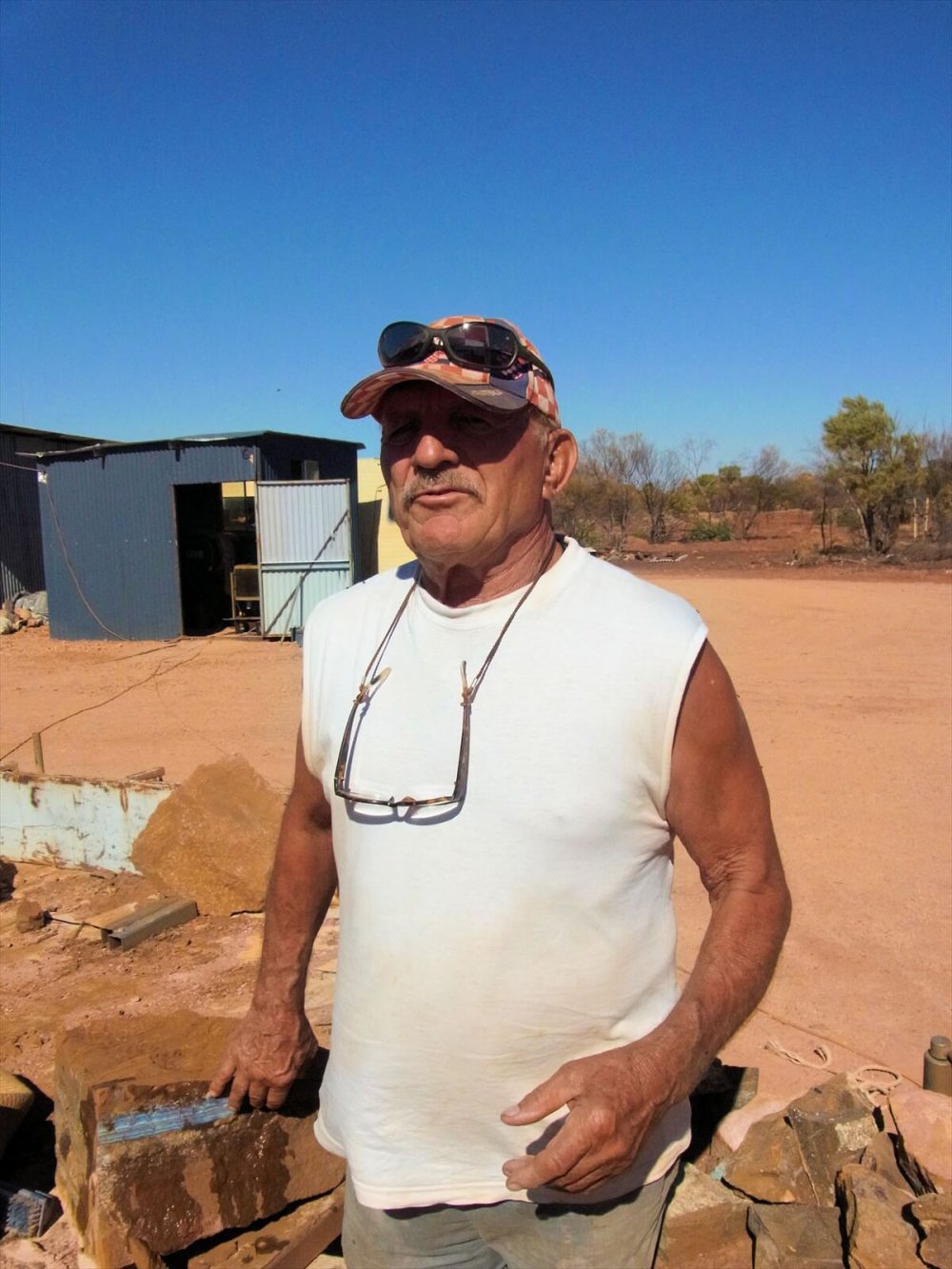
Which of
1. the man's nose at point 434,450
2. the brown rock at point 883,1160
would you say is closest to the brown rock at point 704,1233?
the brown rock at point 883,1160

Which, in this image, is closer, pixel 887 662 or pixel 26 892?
pixel 26 892

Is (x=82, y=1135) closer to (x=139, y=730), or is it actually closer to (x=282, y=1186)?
(x=282, y=1186)

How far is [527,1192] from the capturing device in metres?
1.68

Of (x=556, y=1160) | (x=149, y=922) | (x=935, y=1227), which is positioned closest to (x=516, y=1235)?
(x=556, y=1160)

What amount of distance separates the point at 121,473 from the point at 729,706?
17.1 m

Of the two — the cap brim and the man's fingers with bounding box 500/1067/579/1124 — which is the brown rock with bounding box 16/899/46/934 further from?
the man's fingers with bounding box 500/1067/579/1124

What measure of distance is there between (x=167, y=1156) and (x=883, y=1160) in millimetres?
2033

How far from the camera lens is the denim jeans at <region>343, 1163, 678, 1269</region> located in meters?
1.69

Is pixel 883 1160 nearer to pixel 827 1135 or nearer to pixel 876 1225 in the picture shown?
pixel 827 1135

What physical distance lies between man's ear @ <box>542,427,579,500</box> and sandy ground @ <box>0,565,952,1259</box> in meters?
2.53

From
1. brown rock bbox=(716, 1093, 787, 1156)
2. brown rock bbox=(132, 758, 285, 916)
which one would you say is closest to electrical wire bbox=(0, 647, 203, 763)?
brown rock bbox=(132, 758, 285, 916)

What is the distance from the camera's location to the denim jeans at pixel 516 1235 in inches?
66.4

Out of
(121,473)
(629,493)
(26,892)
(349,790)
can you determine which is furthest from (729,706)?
(629,493)

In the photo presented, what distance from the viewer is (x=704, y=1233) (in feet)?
8.05
